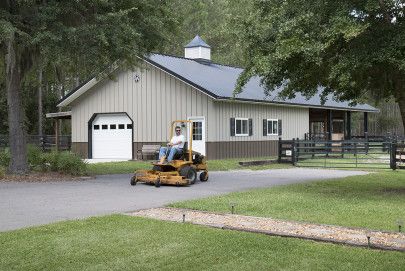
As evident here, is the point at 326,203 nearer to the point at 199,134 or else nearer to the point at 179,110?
the point at 199,134

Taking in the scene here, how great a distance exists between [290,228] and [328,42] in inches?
183

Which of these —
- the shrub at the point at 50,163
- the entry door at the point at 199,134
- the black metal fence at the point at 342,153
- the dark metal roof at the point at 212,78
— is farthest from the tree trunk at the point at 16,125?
the black metal fence at the point at 342,153

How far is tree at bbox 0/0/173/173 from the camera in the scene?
16328 mm

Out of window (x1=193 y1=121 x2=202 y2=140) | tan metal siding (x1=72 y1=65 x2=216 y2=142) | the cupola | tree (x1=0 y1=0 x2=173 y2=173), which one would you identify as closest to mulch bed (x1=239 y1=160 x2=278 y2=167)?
tan metal siding (x1=72 y1=65 x2=216 y2=142)

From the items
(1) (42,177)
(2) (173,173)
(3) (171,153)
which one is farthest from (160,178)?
(1) (42,177)

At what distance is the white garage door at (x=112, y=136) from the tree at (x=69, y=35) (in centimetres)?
1094

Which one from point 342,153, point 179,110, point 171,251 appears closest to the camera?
point 171,251

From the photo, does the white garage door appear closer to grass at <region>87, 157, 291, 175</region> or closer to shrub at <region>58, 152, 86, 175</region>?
grass at <region>87, 157, 291, 175</region>

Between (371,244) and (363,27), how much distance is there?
18.1ft

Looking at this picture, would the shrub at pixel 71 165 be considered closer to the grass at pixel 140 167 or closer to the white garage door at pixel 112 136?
the grass at pixel 140 167

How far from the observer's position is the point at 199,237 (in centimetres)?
783

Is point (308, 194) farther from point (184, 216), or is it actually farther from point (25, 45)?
point (25, 45)

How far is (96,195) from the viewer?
13.4 meters

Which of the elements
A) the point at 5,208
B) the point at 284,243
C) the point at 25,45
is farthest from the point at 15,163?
the point at 284,243
